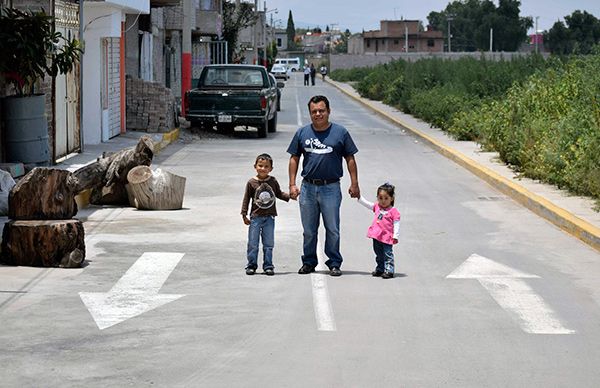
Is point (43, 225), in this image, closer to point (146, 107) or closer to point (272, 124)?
point (146, 107)

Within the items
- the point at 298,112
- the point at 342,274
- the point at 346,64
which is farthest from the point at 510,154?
the point at 346,64

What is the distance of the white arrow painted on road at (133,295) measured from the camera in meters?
9.91

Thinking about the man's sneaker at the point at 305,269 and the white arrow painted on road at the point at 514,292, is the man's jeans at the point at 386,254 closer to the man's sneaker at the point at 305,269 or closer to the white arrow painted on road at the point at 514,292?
the white arrow painted on road at the point at 514,292

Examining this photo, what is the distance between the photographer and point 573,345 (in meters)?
8.90

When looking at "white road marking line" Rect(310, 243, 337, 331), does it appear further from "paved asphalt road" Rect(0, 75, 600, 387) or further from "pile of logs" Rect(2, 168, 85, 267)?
"pile of logs" Rect(2, 168, 85, 267)

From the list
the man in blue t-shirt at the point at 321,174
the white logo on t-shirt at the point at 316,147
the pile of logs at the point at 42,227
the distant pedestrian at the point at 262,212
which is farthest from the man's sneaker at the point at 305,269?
the pile of logs at the point at 42,227

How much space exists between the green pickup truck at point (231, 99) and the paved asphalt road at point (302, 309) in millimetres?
15575

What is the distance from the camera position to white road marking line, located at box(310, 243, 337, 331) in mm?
9555

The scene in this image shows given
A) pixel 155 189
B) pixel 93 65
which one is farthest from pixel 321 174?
pixel 93 65

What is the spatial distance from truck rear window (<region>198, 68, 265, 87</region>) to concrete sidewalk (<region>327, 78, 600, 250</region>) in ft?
16.8

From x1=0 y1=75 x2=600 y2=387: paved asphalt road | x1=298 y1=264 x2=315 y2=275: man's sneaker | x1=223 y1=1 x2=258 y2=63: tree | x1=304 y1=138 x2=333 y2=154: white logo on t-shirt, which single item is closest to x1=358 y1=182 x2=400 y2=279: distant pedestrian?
x1=0 y1=75 x2=600 y2=387: paved asphalt road

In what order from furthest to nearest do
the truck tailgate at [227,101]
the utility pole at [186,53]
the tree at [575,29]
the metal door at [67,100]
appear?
1. the tree at [575,29]
2. the utility pole at [186,53]
3. the truck tailgate at [227,101]
4. the metal door at [67,100]

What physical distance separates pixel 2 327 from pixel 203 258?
12.9 feet

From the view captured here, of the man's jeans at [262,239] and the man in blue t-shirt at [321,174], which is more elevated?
the man in blue t-shirt at [321,174]
